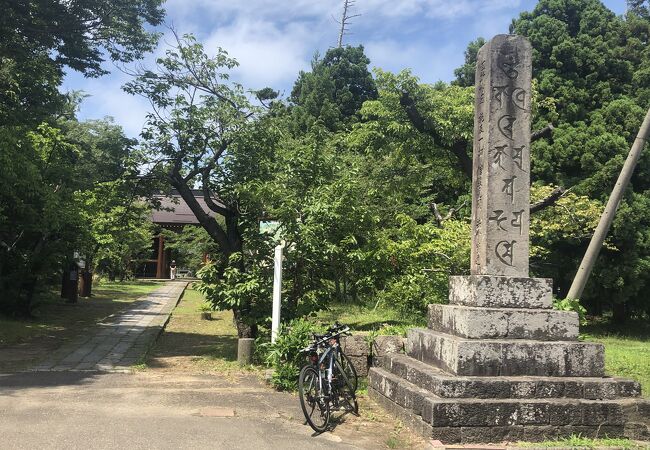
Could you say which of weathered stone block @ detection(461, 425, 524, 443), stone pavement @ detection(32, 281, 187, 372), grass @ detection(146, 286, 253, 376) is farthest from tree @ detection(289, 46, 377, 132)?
weathered stone block @ detection(461, 425, 524, 443)

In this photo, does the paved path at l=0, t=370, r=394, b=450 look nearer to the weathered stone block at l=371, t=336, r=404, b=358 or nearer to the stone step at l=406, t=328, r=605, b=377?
the stone step at l=406, t=328, r=605, b=377

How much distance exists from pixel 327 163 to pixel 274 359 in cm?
414

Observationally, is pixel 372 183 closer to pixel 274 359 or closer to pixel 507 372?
pixel 274 359

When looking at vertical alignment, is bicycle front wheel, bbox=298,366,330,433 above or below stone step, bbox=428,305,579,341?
below

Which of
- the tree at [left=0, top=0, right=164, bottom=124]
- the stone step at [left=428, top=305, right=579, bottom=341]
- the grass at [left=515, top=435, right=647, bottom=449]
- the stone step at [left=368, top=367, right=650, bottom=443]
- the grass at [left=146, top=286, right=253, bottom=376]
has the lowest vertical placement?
the grass at [left=146, top=286, right=253, bottom=376]

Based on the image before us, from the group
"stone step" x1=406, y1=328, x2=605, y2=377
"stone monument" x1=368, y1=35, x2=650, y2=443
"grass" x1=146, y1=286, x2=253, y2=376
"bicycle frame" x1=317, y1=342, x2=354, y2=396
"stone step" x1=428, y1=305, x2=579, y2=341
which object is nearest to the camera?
"stone monument" x1=368, y1=35, x2=650, y2=443

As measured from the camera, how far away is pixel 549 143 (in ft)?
61.7

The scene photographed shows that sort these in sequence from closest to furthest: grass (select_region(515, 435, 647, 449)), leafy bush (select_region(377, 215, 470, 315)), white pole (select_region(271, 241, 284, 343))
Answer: grass (select_region(515, 435, 647, 449)) → white pole (select_region(271, 241, 284, 343)) → leafy bush (select_region(377, 215, 470, 315))

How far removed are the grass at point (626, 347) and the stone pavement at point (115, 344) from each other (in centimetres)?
809

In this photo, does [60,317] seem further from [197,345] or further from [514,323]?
[514,323]

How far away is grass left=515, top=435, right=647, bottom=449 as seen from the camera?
16.3 ft

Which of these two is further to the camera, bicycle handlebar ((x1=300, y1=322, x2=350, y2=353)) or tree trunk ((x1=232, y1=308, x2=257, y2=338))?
tree trunk ((x1=232, y1=308, x2=257, y2=338))

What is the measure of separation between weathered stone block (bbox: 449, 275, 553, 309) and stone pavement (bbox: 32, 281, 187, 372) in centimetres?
628

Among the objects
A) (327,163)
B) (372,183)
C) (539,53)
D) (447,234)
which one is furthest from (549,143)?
(327,163)
